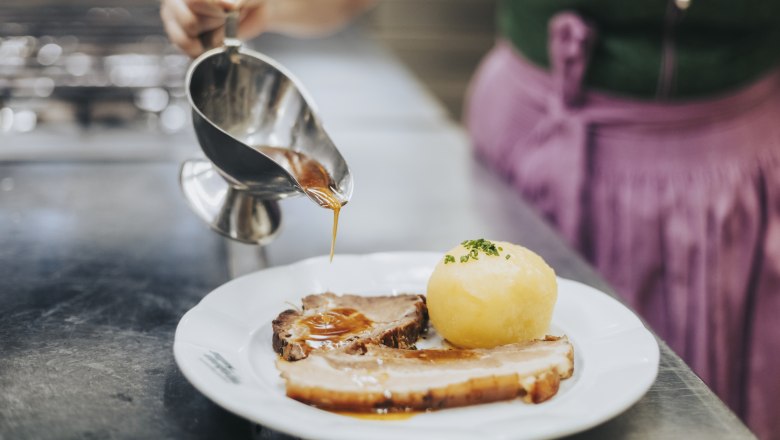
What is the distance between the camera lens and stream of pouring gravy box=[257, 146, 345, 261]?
2.98 ft

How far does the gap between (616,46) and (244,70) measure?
2.35 ft

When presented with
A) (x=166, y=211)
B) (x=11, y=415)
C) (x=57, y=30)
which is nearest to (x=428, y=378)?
(x=11, y=415)

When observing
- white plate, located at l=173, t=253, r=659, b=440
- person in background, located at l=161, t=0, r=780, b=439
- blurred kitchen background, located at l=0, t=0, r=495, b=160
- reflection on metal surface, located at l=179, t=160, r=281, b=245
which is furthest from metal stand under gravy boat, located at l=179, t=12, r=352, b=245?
blurred kitchen background, located at l=0, t=0, r=495, b=160

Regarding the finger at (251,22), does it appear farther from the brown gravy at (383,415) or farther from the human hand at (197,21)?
the brown gravy at (383,415)

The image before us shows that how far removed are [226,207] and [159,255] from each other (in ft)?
0.49

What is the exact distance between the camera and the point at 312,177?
1.00 meters

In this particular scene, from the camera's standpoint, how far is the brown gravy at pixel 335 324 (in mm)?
825

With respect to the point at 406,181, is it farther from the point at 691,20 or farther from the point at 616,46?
the point at 691,20

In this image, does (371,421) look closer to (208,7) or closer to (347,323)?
(347,323)

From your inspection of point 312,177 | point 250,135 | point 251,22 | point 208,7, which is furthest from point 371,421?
point 251,22

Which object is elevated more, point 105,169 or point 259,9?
point 259,9

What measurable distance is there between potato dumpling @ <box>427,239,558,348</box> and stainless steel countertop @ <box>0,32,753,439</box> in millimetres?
142

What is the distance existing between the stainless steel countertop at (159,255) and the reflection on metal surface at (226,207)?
59 millimetres

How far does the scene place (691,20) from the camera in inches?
55.2
